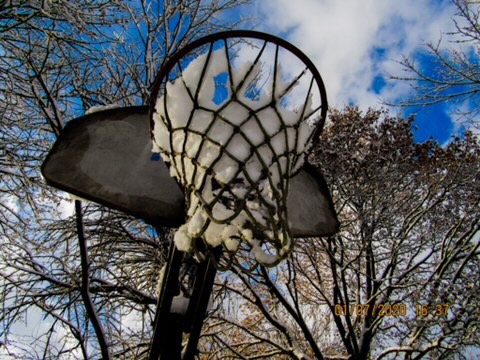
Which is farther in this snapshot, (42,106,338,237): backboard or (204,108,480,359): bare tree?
(204,108,480,359): bare tree

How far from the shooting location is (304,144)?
6.08ft

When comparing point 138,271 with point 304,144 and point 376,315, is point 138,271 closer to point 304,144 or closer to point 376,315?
point 376,315

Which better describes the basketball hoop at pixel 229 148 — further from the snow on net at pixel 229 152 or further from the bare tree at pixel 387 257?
the bare tree at pixel 387 257

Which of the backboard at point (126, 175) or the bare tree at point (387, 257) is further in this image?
the bare tree at point (387, 257)

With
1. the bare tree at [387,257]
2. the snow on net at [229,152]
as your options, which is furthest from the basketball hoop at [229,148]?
the bare tree at [387,257]

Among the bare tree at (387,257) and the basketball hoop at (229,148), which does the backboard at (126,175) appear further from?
the bare tree at (387,257)

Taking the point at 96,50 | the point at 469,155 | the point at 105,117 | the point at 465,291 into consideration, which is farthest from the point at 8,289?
the point at 469,155

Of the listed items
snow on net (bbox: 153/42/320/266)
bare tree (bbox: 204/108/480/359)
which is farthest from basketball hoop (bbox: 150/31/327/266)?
bare tree (bbox: 204/108/480/359)

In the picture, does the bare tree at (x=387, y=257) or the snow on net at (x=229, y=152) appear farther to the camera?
the bare tree at (x=387, y=257)

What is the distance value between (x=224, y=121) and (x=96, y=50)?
4.17 metres

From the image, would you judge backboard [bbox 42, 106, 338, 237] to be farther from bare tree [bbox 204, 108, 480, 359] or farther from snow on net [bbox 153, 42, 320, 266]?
bare tree [bbox 204, 108, 480, 359]

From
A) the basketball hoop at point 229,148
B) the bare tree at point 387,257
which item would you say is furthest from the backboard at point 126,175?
the bare tree at point 387,257

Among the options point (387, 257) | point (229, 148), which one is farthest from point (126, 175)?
point (387, 257)

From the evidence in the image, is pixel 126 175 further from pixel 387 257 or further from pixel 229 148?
pixel 387 257
